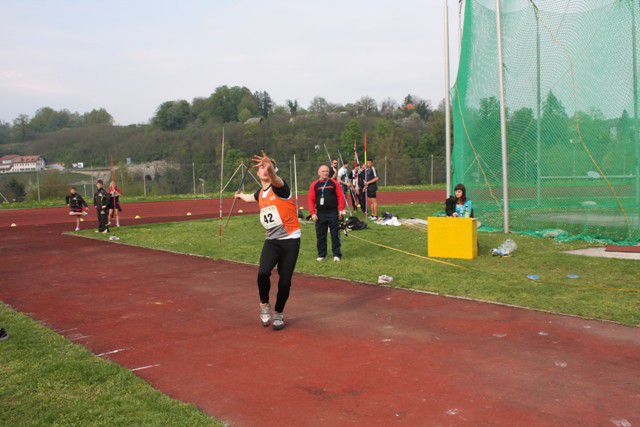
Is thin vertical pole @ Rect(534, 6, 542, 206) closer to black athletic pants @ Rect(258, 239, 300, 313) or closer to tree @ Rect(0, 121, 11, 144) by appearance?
black athletic pants @ Rect(258, 239, 300, 313)

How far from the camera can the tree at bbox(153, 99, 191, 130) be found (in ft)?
347

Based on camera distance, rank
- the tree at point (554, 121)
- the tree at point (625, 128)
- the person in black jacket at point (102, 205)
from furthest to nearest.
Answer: the person in black jacket at point (102, 205)
the tree at point (554, 121)
the tree at point (625, 128)

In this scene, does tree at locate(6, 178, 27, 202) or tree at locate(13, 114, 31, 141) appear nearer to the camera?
tree at locate(6, 178, 27, 202)

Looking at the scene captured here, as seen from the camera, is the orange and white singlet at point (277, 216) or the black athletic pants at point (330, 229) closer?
the orange and white singlet at point (277, 216)

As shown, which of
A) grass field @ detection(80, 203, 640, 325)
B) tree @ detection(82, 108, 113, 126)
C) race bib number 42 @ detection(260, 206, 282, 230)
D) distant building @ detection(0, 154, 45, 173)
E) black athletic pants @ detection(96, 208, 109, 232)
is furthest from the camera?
tree @ detection(82, 108, 113, 126)

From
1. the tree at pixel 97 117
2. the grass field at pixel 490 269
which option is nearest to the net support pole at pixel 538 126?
the grass field at pixel 490 269

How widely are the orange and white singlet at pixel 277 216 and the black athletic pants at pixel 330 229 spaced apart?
4.31 metres

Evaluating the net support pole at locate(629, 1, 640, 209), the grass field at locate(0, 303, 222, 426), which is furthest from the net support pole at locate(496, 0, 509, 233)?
the grass field at locate(0, 303, 222, 426)

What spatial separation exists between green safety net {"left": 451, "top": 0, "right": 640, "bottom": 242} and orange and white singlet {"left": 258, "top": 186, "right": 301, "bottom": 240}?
8404 millimetres

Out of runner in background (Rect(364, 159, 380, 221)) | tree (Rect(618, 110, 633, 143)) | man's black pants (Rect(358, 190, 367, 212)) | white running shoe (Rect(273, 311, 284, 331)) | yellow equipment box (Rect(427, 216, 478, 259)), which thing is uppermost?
tree (Rect(618, 110, 633, 143))

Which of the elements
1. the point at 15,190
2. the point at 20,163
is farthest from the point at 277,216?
the point at 20,163

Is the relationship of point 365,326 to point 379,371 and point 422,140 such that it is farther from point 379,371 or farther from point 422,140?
point 422,140

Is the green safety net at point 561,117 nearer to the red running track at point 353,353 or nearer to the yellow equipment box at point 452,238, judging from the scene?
the yellow equipment box at point 452,238

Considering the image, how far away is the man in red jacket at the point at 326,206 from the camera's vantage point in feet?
35.5
